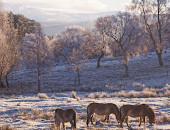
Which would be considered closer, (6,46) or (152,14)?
(6,46)

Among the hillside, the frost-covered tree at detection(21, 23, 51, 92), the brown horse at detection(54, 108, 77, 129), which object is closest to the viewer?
the brown horse at detection(54, 108, 77, 129)

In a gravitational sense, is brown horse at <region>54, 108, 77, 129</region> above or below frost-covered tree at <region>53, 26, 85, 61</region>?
below

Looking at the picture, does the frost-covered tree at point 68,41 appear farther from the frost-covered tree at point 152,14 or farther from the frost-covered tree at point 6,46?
the frost-covered tree at point 6,46

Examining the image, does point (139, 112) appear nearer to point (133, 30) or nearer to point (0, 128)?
point (0, 128)

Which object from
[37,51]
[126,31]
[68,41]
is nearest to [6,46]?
[37,51]

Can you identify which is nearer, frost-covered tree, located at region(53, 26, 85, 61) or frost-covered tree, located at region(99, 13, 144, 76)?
frost-covered tree, located at region(99, 13, 144, 76)

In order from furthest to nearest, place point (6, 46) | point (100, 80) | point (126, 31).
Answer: point (126, 31) → point (100, 80) → point (6, 46)

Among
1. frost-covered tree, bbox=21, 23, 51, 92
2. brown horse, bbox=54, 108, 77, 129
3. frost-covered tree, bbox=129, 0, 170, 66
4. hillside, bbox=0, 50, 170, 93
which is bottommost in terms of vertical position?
hillside, bbox=0, 50, 170, 93

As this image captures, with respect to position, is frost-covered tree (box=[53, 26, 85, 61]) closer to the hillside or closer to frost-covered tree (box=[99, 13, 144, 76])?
the hillside

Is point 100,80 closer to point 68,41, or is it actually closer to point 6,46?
point 6,46

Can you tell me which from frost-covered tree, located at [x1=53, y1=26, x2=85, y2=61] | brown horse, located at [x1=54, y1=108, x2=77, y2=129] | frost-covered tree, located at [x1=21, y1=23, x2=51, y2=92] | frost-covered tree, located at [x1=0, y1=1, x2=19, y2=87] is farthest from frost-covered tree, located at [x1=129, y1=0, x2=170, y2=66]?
brown horse, located at [x1=54, y1=108, x2=77, y2=129]

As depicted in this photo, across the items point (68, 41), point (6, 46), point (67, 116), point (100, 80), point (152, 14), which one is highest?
point (152, 14)

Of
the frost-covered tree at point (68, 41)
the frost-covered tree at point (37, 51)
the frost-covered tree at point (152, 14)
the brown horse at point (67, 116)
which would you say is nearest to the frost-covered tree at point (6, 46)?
the frost-covered tree at point (37, 51)

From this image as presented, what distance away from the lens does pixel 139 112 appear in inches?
287
